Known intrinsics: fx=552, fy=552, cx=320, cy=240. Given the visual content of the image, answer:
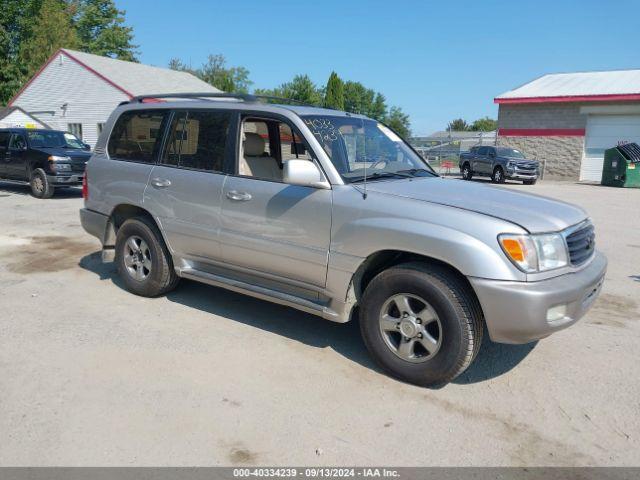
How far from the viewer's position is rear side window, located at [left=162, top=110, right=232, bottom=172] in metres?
4.93

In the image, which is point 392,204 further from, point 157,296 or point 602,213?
point 602,213

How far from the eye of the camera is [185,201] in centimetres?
506

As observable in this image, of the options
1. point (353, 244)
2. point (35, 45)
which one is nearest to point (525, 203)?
→ point (353, 244)

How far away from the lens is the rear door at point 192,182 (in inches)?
192

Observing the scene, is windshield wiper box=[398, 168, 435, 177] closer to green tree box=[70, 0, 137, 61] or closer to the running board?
the running board

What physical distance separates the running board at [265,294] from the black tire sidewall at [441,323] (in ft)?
1.01

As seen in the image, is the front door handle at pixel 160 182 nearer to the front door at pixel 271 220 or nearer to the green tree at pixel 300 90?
the front door at pixel 271 220

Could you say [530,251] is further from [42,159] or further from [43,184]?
[42,159]

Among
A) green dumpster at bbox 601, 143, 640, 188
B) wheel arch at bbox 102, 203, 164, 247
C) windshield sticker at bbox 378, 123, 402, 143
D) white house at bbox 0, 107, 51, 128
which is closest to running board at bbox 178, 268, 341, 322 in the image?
wheel arch at bbox 102, 203, 164, 247

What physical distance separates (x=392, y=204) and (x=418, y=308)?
0.75 meters

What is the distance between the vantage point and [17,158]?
1486cm

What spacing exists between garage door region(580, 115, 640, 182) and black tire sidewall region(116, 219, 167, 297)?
1053 inches

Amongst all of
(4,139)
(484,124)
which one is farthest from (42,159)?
(484,124)

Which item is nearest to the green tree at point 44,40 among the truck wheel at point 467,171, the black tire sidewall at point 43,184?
the black tire sidewall at point 43,184
